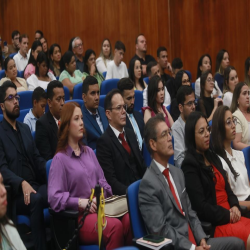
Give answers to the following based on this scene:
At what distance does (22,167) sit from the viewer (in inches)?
126

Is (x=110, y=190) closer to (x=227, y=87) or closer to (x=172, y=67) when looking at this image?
(x=227, y=87)

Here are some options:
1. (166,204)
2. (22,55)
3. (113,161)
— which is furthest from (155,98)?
(22,55)

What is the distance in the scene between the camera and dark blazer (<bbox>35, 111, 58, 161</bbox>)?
340 cm

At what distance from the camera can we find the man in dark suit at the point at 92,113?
3.65 meters

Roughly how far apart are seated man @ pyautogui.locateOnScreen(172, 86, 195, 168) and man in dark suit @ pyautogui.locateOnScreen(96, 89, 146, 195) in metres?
0.38

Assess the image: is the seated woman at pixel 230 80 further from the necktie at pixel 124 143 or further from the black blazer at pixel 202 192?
the black blazer at pixel 202 192

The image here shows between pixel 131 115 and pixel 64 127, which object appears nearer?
pixel 64 127

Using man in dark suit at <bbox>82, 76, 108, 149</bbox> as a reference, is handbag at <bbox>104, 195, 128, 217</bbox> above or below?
below

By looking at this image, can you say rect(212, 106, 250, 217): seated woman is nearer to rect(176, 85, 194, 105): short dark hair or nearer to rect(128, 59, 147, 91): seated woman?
rect(176, 85, 194, 105): short dark hair

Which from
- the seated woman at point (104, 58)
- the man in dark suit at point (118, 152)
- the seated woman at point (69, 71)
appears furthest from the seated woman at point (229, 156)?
the seated woman at point (104, 58)

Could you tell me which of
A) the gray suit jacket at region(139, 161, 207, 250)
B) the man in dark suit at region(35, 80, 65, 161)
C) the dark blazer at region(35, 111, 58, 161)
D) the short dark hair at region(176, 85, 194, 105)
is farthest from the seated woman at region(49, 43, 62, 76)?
the gray suit jacket at region(139, 161, 207, 250)

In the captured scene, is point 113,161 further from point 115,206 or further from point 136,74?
point 136,74

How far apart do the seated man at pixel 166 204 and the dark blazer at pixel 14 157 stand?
2.72ft

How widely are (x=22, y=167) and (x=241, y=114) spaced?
5.97 ft
